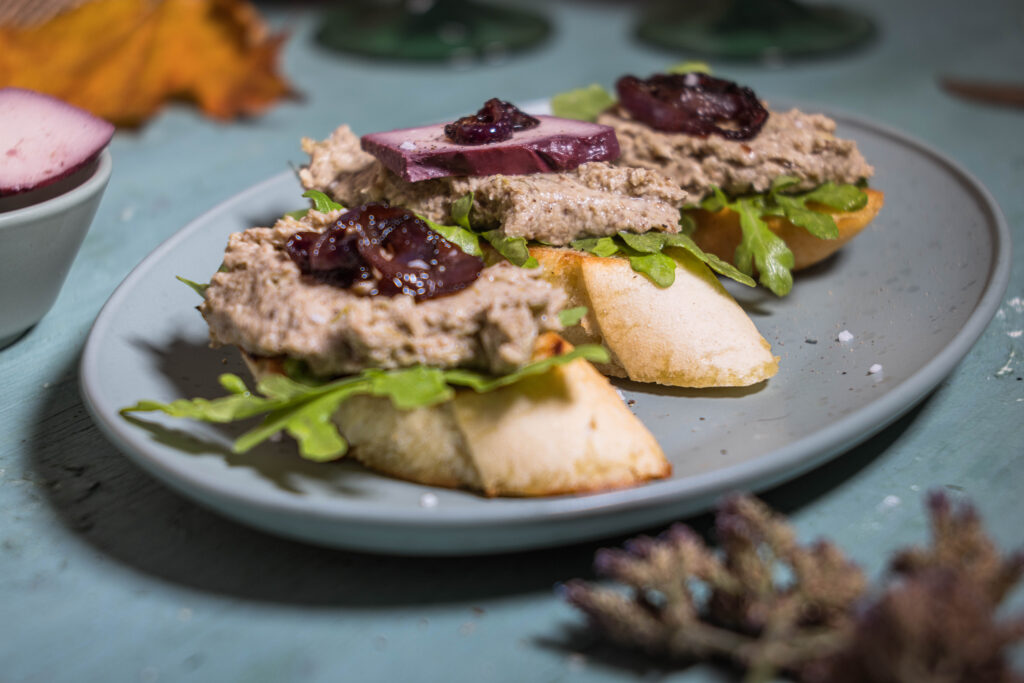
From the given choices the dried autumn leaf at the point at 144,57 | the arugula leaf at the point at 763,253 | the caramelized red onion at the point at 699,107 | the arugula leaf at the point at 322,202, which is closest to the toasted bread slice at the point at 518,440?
the arugula leaf at the point at 322,202

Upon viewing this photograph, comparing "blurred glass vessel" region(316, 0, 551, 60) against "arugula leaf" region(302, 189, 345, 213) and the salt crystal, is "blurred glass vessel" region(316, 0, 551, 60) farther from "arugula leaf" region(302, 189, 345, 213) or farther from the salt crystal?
the salt crystal

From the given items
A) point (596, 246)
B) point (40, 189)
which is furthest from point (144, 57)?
point (596, 246)

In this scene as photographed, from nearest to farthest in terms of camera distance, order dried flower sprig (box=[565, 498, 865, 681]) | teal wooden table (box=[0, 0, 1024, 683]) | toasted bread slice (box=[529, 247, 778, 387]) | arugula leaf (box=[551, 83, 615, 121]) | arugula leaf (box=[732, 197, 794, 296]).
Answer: dried flower sprig (box=[565, 498, 865, 681]) < teal wooden table (box=[0, 0, 1024, 683]) < toasted bread slice (box=[529, 247, 778, 387]) < arugula leaf (box=[732, 197, 794, 296]) < arugula leaf (box=[551, 83, 615, 121])

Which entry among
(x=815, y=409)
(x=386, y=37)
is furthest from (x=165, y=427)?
(x=386, y=37)

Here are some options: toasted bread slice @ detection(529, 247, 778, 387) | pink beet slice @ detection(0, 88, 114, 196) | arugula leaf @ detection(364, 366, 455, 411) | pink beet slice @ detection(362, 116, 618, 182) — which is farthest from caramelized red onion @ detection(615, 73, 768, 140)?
pink beet slice @ detection(0, 88, 114, 196)

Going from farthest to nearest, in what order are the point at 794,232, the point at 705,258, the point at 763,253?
the point at 794,232
the point at 763,253
the point at 705,258

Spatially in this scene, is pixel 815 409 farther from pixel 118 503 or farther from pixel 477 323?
pixel 118 503

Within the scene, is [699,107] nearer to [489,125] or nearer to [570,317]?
[489,125]
